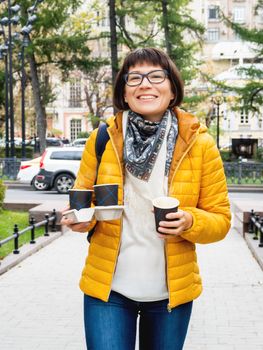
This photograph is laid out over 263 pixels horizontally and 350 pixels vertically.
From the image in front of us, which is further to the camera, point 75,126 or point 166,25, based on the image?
point 75,126

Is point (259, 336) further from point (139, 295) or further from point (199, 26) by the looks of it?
point (199, 26)

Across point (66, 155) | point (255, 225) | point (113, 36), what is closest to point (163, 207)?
point (255, 225)

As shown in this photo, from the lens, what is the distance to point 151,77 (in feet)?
9.90

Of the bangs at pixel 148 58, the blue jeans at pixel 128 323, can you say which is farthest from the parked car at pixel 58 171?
the blue jeans at pixel 128 323

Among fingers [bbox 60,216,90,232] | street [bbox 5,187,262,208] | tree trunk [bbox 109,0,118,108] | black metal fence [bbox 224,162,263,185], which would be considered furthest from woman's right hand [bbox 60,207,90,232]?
tree trunk [bbox 109,0,118,108]

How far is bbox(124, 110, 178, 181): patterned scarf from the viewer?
9.55 ft

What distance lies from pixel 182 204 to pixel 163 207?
0.90ft

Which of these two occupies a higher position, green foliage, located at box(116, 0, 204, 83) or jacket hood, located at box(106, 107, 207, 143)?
green foliage, located at box(116, 0, 204, 83)

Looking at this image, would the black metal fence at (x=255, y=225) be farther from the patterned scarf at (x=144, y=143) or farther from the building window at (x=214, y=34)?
the building window at (x=214, y=34)

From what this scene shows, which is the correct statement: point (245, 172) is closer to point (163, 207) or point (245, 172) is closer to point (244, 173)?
point (244, 173)

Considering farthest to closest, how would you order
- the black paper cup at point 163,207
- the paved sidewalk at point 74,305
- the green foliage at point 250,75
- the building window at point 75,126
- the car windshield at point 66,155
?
the building window at point 75,126 < the green foliage at point 250,75 < the car windshield at point 66,155 < the paved sidewalk at point 74,305 < the black paper cup at point 163,207

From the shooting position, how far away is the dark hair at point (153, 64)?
3043 mm

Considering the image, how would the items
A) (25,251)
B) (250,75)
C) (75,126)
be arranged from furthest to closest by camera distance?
(75,126), (250,75), (25,251)

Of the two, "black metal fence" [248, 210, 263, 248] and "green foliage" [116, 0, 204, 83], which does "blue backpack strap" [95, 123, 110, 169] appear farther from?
"green foliage" [116, 0, 204, 83]
